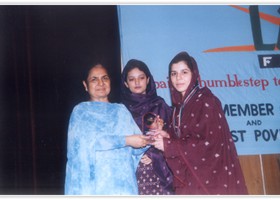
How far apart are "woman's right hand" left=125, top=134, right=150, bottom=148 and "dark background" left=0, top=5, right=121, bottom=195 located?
0.98 ft

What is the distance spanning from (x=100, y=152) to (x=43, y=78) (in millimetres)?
630

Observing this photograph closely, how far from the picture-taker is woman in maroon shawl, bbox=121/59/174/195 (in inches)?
83.7

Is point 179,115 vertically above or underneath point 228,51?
underneath

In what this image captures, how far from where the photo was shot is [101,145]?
2.13 m

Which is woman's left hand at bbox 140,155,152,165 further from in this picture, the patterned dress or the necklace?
the necklace

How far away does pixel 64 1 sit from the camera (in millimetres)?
2348

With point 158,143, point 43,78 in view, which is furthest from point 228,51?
point 43,78

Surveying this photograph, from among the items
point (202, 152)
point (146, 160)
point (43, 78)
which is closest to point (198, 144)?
point (202, 152)

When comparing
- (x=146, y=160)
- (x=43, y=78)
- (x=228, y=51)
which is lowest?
(x=146, y=160)

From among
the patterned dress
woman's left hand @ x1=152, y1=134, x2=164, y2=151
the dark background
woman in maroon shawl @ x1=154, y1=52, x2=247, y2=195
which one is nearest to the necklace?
woman in maroon shawl @ x1=154, y1=52, x2=247, y2=195

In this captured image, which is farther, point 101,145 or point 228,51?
point 228,51

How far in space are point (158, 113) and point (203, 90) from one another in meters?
0.34

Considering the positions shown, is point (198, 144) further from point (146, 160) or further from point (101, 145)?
point (101, 145)

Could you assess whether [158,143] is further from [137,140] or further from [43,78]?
[43,78]
